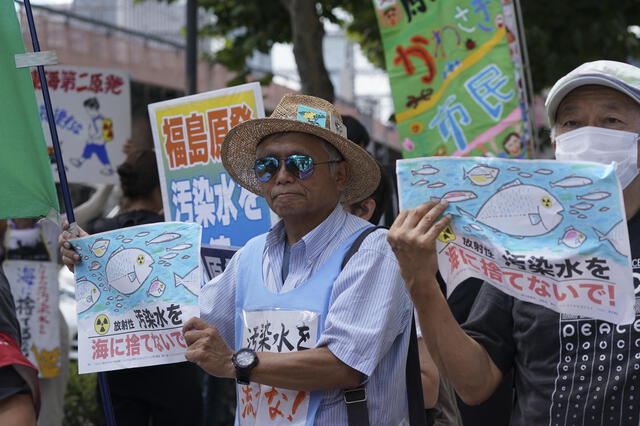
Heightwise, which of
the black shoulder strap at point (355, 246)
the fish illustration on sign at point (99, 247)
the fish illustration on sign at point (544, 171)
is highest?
the fish illustration on sign at point (544, 171)

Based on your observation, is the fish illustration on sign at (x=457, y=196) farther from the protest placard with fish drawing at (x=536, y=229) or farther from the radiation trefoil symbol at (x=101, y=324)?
the radiation trefoil symbol at (x=101, y=324)

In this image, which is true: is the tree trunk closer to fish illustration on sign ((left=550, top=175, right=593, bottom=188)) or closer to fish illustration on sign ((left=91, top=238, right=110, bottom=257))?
fish illustration on sign ((left=91, top=238, right=110, bottom=257))

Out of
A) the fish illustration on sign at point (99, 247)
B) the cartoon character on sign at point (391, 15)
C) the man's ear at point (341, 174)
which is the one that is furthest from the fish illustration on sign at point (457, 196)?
the cartoon character on sign at point (391, 15)

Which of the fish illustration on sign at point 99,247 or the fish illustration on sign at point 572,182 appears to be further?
the fish illustration on sign at point 99,247

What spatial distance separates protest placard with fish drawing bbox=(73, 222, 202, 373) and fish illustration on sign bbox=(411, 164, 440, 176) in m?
1.08

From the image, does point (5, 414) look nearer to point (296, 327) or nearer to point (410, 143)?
point (296, 327)

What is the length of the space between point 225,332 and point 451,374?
1.07 metres

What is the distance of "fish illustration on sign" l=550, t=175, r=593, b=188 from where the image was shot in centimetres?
246

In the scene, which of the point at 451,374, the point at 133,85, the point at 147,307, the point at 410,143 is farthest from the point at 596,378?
the point at 133,85

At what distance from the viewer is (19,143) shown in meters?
3.67

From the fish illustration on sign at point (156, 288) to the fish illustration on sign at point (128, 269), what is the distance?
0.14ft

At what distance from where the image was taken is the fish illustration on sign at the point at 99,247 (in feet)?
11.6

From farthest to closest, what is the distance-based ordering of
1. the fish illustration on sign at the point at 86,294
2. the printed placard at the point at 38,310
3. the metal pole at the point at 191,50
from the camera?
the metal pole at the point at 191,50 → the printed placard at the point at 38,310 → the fish illustration on sign at the point at 86,294

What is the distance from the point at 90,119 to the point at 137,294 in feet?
13.7
